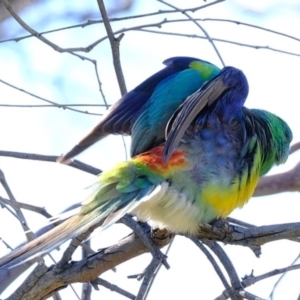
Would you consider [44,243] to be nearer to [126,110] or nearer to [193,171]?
[193,171]

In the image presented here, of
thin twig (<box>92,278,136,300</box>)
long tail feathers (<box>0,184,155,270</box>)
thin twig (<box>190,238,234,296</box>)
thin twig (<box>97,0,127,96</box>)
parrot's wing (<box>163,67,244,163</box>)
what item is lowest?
thin twig (<box>190,238,234,296</box>)

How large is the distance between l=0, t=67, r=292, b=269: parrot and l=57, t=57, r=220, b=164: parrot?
12 centimetres

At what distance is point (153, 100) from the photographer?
3482mm

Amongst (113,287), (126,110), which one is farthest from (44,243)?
(126,110)

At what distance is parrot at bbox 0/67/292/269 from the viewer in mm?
2867

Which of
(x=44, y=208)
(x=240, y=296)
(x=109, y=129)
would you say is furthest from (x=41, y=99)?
(x=240, y=296)

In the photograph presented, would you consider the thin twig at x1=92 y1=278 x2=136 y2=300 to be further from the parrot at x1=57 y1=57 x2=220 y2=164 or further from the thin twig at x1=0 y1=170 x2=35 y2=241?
the parrot at x1=57 y1=57 x2=220 y2=164

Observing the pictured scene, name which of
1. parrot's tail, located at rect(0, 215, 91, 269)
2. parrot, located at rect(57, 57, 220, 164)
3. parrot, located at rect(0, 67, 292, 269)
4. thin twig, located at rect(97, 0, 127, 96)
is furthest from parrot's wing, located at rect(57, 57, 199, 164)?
parrot's tail, located at rect(0, 215, 91, 269)

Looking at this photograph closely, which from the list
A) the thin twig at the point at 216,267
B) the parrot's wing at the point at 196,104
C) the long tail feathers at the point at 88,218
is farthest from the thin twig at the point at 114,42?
the thin twig at the point at 216,267

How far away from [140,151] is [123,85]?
0.98 feet

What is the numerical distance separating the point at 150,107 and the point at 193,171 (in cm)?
41

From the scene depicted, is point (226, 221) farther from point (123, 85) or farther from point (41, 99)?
point (41, 99)

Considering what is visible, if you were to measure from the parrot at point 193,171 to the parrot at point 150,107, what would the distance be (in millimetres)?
121

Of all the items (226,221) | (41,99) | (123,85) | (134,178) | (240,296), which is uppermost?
(41,99)
